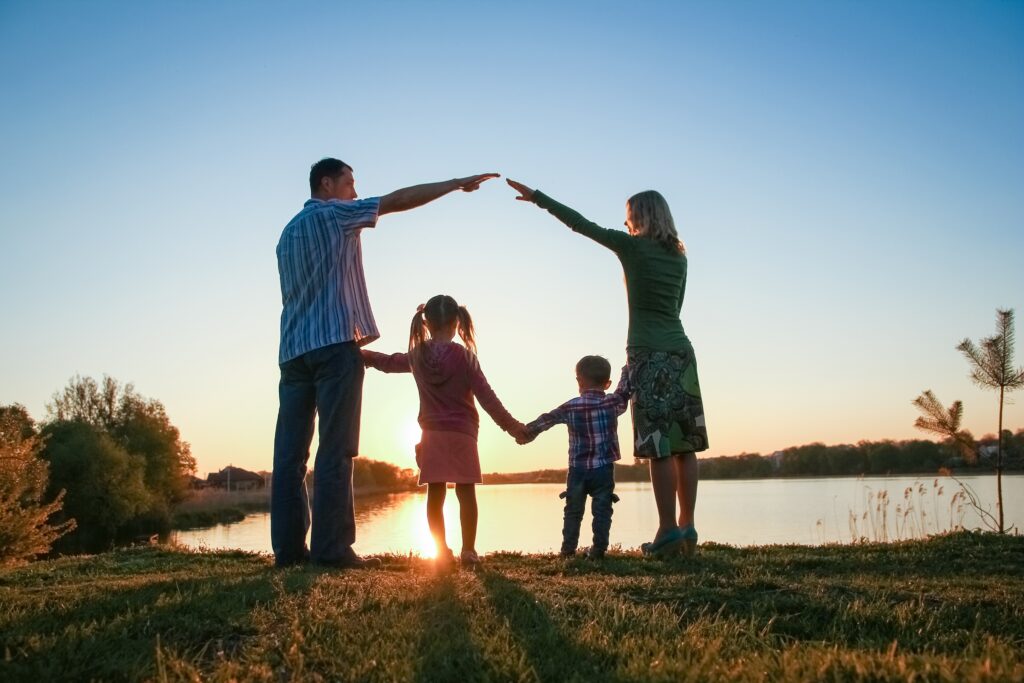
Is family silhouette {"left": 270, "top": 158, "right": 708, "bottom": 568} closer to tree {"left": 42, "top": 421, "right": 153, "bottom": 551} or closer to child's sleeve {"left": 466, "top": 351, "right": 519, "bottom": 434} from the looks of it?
child's sleeve {"left": 466, "top": 351, "right": 519, "bottom": 434}

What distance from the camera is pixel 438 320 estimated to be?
551 cm

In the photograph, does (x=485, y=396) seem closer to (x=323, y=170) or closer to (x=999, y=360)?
(x=323, y=170)

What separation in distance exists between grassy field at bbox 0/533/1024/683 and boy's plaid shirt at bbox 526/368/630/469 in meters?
2.01

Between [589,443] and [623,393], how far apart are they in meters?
0.61

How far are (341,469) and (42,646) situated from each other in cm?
244

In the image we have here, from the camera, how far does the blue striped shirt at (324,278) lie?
15.8 feet

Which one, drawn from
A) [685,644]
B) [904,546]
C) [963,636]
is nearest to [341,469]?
[685,644]

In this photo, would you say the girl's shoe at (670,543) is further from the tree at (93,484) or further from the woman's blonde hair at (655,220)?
the tree at (93,484)

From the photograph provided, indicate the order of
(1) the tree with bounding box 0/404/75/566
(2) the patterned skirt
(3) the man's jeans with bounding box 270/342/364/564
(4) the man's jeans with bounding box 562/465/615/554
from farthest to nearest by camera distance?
(1) the tree with bounding box 0/404/75/566, (4) the man's jeans with bounding box 562/465/615/554, (2) the patterned skirt, (3) the man's jeans with bounding box 270/342/364/564

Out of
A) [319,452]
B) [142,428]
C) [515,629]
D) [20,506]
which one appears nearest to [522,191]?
[319,452]

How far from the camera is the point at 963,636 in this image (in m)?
2.49

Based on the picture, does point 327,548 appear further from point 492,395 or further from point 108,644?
point 108,644

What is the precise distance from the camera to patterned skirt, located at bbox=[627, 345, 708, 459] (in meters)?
5.06

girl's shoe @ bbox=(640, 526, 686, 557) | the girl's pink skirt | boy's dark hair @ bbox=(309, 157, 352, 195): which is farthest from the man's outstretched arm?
girl's shoe @ bbox=(640, 526, 686, 557)
